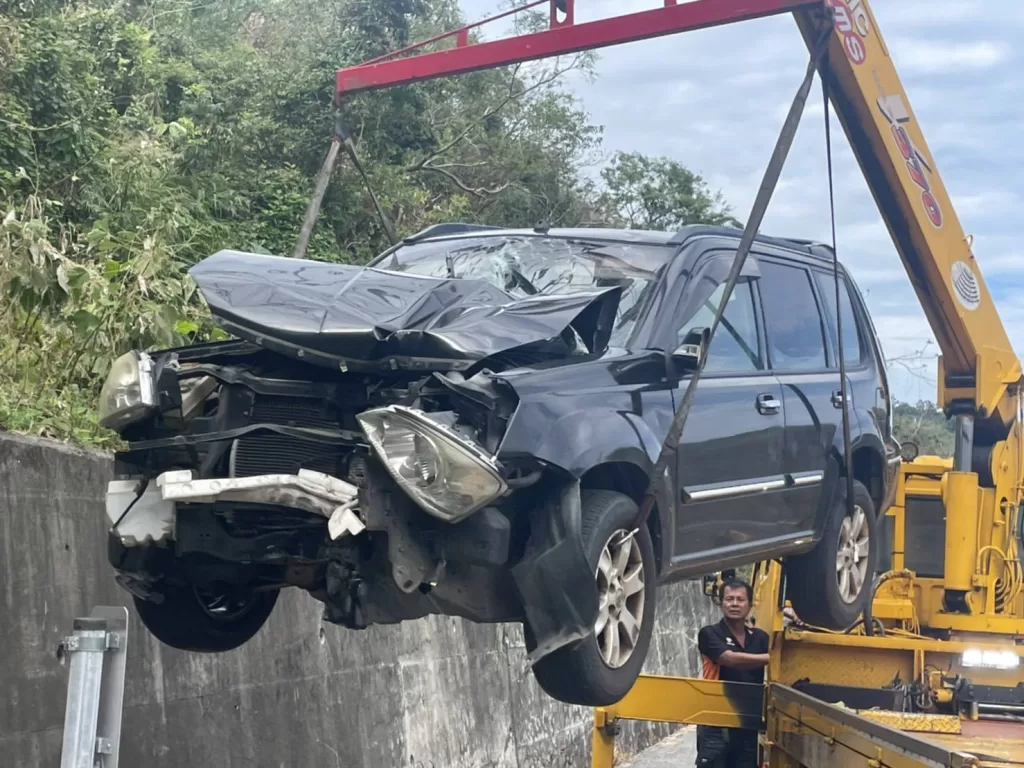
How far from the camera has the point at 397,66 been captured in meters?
6.66

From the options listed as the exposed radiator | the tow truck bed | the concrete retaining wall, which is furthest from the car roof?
the tow truck bed

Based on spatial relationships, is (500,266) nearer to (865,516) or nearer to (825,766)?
(865,516)

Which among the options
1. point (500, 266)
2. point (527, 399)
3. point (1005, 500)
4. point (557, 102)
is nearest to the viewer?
point (527, 399)

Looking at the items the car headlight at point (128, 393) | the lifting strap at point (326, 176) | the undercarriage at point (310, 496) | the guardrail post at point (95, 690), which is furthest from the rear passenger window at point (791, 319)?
the guardrail post at point (95, 690)

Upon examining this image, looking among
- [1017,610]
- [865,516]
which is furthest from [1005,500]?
[865,516]

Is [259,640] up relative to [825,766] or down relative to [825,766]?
up

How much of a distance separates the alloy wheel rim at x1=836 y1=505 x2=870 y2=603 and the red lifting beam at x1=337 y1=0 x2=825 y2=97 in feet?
7.99

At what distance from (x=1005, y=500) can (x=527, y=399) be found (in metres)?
5.61

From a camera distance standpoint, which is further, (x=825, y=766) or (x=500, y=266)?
(x=825, y=766)

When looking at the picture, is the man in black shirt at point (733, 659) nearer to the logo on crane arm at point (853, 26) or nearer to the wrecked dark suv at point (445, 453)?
the wrecked dark suv at point (445, 453)

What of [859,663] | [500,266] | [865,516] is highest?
[500,266]

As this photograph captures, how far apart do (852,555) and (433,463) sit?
3296mm

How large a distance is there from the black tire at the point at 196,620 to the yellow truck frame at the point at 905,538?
8.94ft

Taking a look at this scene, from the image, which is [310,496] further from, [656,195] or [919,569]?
[656,195]
